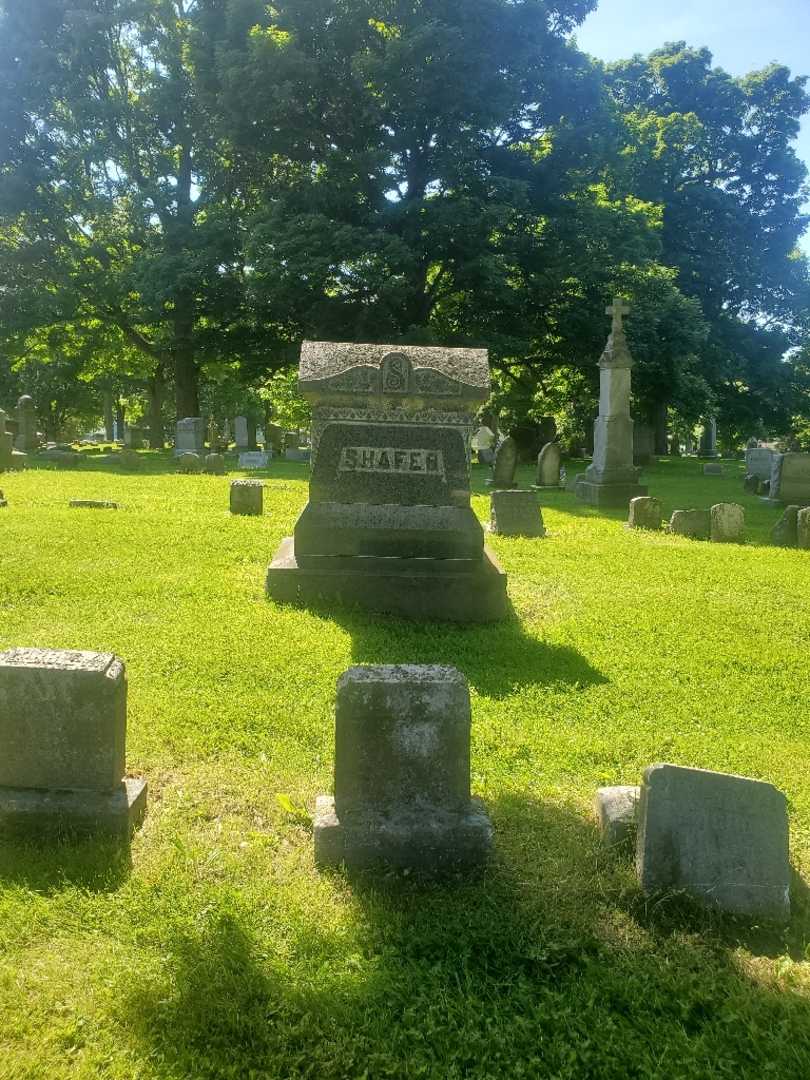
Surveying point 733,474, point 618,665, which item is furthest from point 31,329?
point 618,665

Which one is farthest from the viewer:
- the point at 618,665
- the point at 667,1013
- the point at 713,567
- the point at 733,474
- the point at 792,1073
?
the point at 733,474

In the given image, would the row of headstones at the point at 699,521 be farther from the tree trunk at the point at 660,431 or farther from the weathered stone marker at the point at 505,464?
the tree trunk at the point at 660,431

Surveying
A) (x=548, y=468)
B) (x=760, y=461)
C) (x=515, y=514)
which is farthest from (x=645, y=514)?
(x=760, y=461)

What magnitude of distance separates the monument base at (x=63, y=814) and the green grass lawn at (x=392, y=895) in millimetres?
117

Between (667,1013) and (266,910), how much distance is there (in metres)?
1.45

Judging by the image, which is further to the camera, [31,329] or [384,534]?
[31,329]

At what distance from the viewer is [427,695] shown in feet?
10.9

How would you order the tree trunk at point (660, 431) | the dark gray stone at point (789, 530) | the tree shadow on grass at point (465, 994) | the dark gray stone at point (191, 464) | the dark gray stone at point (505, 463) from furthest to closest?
the tree trunk at point (660, 431)
the dark gray stone at point (191, 464)
the dark gray stone at point (505, 463)
the dark gray stone at point (789, 530)
the tree shadow on grass at point (465, 994)

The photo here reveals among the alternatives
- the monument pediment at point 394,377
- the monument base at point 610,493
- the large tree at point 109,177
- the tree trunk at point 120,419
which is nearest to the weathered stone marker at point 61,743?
the monument pediment at point 394,377

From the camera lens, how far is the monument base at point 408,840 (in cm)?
329

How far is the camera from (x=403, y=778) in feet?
11.0

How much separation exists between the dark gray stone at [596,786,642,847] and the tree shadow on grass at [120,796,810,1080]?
0.71ft

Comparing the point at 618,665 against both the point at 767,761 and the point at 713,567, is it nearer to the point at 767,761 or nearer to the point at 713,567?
the point at 767,761

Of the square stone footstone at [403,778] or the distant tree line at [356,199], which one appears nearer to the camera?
the square stone footstone at [403,778]
